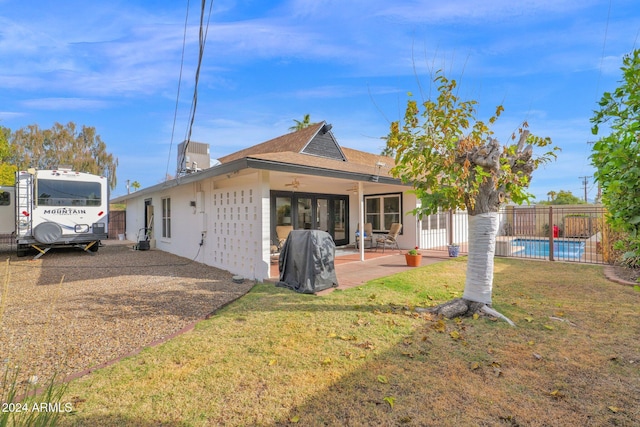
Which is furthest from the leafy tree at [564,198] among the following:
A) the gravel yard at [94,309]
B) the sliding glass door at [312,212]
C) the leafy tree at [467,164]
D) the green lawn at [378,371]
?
the gravel yard at [94,309]

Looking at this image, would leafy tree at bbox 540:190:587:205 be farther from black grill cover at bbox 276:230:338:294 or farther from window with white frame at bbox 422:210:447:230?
black grill cover at bbox 276:230:338:294

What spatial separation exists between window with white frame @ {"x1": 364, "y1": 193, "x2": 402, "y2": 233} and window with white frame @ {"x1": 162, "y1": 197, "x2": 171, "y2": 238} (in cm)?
844

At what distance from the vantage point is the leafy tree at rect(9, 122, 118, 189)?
34812mm

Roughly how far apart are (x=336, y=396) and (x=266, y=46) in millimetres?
7423

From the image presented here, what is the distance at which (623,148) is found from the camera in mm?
1849

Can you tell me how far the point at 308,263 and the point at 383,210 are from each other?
8.06m

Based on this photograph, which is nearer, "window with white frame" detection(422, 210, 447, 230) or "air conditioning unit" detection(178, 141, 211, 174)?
"air conditioning unit" detection(178, 141, 211, 174)

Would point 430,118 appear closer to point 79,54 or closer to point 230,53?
point 230,53

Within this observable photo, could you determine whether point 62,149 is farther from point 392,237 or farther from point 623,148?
point 623,148

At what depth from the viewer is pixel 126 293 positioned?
6066 millimetres

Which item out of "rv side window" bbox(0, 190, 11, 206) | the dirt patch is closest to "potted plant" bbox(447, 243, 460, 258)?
the dirt patch

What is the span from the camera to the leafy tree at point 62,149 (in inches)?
1371

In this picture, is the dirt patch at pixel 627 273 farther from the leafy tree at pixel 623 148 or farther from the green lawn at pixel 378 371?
the leafy tree at pixel 623 148

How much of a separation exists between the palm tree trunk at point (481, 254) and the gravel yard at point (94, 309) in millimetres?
4002
